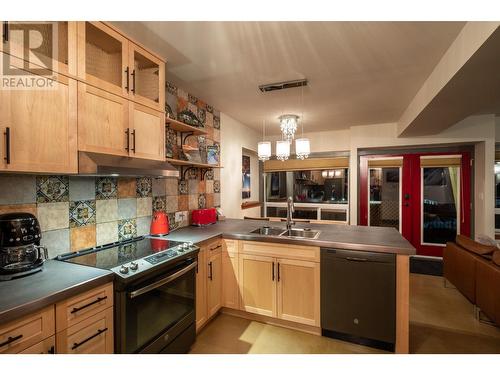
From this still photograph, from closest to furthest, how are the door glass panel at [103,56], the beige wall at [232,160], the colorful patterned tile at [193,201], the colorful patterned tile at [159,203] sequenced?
1. the door glass panel at [103,56]
2. the colorful patterned tile at [159,203]
3. the colorful patterned tile at [193,201]
4. the beige wall at [232,160]

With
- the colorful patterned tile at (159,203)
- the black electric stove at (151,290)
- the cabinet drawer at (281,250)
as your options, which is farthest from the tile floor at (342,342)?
the colorful patterned tile at (159,203)

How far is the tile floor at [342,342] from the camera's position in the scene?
193 centimetres

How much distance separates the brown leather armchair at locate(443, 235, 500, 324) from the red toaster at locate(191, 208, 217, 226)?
2.63 meters

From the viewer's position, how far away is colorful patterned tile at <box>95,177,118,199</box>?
5.96 ft

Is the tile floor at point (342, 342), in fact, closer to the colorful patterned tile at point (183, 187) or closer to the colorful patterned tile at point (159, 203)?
the colorful patterned tile at point (159, 203)

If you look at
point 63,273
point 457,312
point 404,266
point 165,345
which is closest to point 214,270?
point 165,345

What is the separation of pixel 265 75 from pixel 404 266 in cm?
198

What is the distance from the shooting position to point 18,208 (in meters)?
1.36

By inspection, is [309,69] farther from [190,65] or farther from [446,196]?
[446,196]

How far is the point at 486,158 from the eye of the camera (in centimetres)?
350

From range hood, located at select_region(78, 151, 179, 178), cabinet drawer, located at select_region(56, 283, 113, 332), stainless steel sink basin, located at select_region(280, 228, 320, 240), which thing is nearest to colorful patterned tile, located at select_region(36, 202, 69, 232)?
range hood, located at select_region(78, 151, 179, 178)

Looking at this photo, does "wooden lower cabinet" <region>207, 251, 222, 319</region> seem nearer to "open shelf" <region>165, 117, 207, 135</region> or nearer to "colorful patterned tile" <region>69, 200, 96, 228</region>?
"colorful patterned tile" <region>69, 200, 96, 228</region>

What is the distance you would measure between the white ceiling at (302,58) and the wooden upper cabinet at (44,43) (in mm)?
367

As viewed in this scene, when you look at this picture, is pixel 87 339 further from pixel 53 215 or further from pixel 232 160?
pixel 232 160
